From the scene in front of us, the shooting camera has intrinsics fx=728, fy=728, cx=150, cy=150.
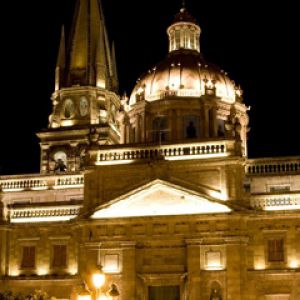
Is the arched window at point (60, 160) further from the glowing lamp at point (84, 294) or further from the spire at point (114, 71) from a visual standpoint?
the glowing lamp at point (84, 294)

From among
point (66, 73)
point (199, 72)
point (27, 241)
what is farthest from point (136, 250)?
point (66, 73)

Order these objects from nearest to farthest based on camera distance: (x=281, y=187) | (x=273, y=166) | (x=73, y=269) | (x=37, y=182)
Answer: (x=73, y=269)
(x=281, y=187)
(x=273, y=166)
(x=37, y=182)

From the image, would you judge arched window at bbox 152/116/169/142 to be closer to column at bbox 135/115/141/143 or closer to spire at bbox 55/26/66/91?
column at bbox 135/115/141/143

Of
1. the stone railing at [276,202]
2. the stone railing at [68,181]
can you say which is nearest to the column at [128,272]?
the stone railing at [276,202]

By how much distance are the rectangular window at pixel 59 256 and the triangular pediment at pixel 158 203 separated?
3.76 metres

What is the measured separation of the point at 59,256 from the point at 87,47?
2560 centimetres

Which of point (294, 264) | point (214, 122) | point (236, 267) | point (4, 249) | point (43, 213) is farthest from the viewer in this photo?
point (214, 122)

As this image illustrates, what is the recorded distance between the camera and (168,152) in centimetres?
4334

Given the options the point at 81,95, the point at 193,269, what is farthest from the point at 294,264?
the point at 81,95

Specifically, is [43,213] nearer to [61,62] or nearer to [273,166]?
[273,166]

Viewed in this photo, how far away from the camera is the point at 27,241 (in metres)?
46.0

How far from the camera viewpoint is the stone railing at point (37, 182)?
171 ft

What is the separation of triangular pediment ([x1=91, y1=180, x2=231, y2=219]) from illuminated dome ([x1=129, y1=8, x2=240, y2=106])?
11518 mm

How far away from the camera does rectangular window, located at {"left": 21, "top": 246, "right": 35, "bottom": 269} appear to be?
45656mm
